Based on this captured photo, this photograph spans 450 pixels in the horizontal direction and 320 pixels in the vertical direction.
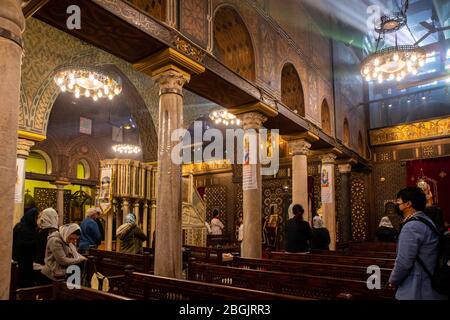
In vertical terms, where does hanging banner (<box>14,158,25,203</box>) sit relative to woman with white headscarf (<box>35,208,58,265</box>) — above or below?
above

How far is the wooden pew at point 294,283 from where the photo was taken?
12.0 ft

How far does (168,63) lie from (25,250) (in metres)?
3.70

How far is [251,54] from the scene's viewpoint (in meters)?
8.62

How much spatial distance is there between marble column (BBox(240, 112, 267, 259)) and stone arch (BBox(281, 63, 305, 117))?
278 centimetres

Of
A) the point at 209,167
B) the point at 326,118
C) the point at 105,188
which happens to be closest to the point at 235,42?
the point at 105,188

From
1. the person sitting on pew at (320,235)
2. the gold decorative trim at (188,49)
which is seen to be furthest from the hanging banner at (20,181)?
the person sitting on pew at (320,235)

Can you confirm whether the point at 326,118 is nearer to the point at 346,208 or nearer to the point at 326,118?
the point at 326,118

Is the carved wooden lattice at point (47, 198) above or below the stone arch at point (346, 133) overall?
below

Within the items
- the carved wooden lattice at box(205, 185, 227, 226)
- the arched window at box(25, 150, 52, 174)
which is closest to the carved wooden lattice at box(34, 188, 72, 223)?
the arched window at box(25, 150, 52, 174)

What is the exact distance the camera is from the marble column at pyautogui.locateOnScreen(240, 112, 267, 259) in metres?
8.38

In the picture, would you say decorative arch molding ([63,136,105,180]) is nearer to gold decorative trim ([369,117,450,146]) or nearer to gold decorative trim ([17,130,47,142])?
gold decorative trim ([17,130,47,142])

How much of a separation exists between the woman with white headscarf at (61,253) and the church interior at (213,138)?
31mm

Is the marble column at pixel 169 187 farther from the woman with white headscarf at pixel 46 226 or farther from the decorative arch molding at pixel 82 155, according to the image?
the decorative arch molding at pixel 82 155
